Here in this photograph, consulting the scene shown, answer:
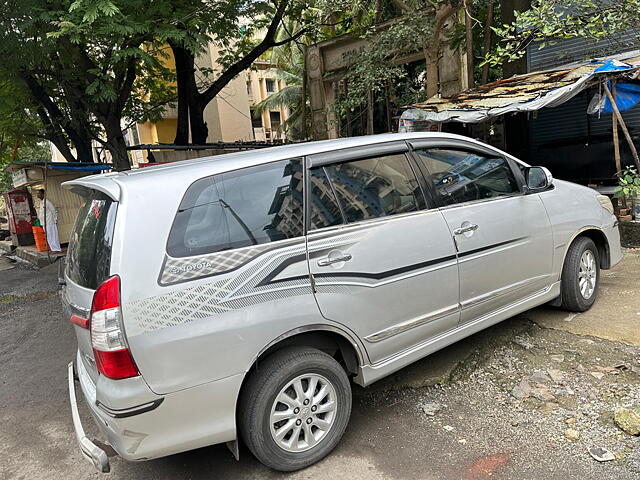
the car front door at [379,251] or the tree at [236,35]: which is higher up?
the tree at [236,35]

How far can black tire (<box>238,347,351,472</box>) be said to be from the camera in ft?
8.00

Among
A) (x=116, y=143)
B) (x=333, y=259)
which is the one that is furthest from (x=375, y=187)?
(x=116, y=143)

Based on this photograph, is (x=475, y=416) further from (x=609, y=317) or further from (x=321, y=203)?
(x=609, y=317)

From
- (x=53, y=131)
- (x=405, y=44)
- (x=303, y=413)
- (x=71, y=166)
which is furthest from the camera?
(x=53, y=131)

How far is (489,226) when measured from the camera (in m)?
3.37

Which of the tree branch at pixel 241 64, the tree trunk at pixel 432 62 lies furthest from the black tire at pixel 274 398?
the tree branch at pixel 241 64

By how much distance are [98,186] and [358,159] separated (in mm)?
1539

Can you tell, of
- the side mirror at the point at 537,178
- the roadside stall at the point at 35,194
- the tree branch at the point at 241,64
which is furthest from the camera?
the tree branch at the point at 241,64

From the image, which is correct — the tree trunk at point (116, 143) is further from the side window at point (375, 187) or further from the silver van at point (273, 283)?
the side window at point (375, 187)

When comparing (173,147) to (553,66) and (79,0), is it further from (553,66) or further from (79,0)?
(553,66)

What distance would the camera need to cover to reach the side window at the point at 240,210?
2.36 metres

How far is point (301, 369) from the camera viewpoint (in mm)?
2551

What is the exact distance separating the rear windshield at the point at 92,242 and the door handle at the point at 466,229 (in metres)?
2.15

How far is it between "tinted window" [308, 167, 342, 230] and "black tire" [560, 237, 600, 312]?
7.93 feet
